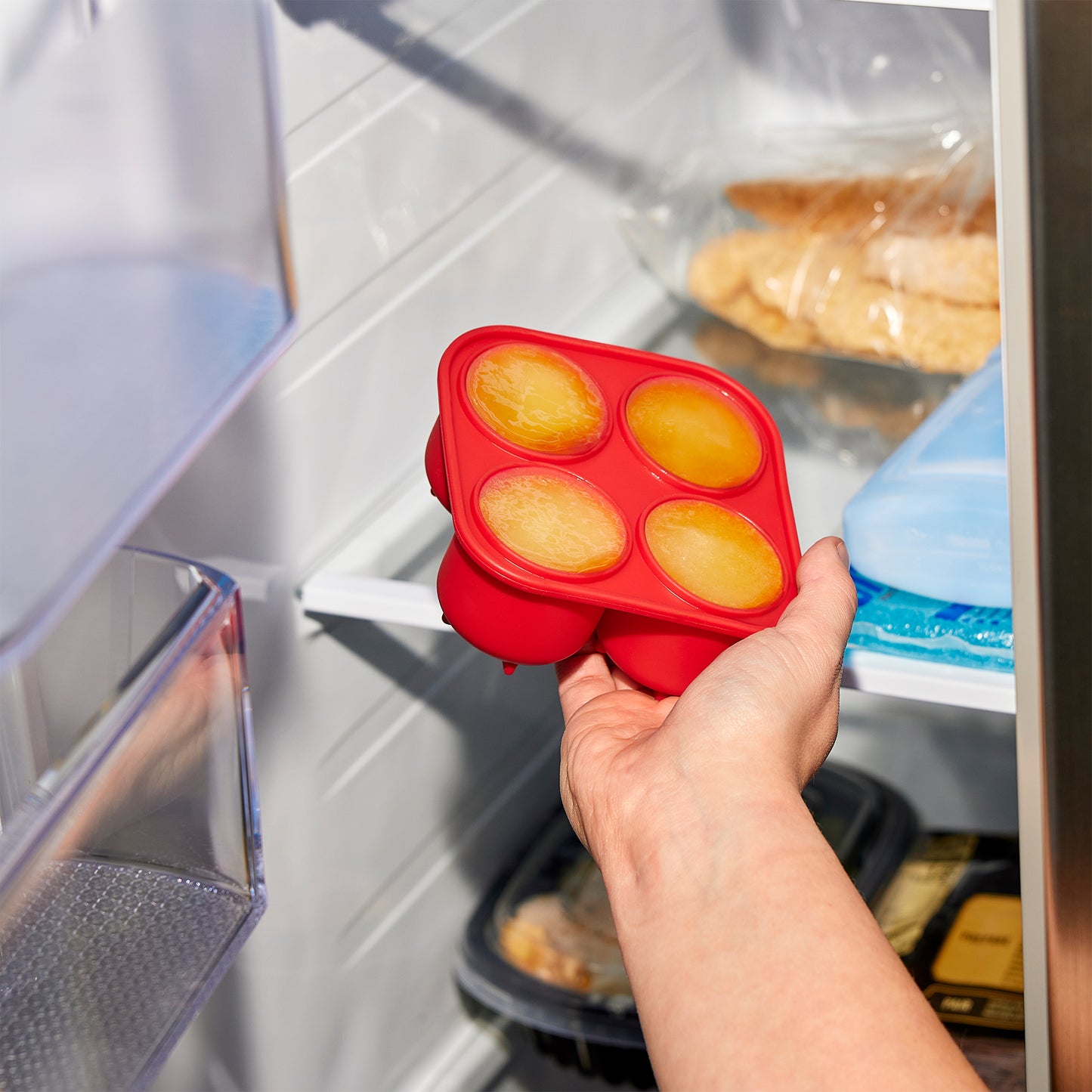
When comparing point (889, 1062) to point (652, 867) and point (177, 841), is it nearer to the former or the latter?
point (652, 867)

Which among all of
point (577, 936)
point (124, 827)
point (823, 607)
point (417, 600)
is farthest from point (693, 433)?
point (577, 936)

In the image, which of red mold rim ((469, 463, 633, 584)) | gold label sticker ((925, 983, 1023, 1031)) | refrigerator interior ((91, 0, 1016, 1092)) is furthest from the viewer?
gold label sticker ((925, 983, 1023, 1031))

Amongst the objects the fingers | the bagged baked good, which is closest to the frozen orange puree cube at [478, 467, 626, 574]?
the fingers

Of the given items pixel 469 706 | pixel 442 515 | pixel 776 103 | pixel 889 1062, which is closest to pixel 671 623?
pixel 889 1062

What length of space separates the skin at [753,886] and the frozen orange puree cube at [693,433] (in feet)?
0.23

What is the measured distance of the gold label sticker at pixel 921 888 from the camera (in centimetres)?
108

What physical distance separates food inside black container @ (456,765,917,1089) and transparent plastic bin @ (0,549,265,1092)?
536 mm

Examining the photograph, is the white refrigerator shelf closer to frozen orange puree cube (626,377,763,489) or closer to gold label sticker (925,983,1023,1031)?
frozen orange puree cube (626,377,763,489)

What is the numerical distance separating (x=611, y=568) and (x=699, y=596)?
47mm

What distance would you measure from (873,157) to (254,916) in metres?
0.92

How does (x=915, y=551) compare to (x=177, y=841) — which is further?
(x=915, y=551)

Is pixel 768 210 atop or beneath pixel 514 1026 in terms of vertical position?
atop

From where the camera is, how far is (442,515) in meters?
0.95

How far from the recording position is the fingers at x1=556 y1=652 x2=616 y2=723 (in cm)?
71
